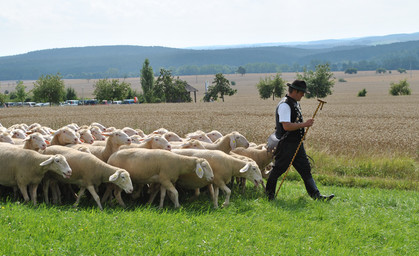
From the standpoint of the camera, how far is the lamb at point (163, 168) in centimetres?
914

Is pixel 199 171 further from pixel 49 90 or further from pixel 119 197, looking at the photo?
pixel 49 90

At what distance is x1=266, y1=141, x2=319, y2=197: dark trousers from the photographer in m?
10.0

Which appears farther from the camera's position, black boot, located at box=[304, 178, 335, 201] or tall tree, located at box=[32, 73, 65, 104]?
tall tree, located at box=[32, 73, 65, 104]

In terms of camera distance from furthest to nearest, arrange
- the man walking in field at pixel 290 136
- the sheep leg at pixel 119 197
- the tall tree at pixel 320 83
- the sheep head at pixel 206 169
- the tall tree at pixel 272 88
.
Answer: the tall tree at pixel 272 88 → the tall tree at pixel 320 83 → the man walking in field at pixel 290 136 → the sheep head at pixel 206 169 → the sheep leg at pixel 119 197

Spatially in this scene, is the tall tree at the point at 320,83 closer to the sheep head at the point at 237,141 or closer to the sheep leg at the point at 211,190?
the sheep head at the point at 237,141

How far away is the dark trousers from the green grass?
520mm

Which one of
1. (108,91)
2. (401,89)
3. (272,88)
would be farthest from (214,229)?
(401,89)

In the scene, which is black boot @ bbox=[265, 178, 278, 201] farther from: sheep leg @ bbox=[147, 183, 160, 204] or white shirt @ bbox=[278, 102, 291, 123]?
sheep leg @ bbox=[147, 183, 160, 204]

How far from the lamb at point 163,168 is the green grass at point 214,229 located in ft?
1.83

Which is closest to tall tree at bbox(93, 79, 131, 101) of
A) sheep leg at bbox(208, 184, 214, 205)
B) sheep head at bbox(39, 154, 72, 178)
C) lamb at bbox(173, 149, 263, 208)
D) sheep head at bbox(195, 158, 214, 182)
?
lamb at bbox(173, 149, 263, 208)

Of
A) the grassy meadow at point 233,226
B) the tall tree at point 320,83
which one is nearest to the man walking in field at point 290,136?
the grassy meadow at point 233,226

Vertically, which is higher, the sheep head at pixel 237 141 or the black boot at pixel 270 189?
the sheep head at pixel 237 141

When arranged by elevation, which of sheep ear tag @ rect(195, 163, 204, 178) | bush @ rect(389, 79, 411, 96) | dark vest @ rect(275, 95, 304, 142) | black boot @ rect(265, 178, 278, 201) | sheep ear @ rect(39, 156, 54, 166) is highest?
dark vest @ rect(275, 95, 304, 142)

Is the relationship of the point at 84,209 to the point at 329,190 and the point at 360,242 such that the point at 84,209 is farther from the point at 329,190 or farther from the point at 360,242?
the point at 329,190
